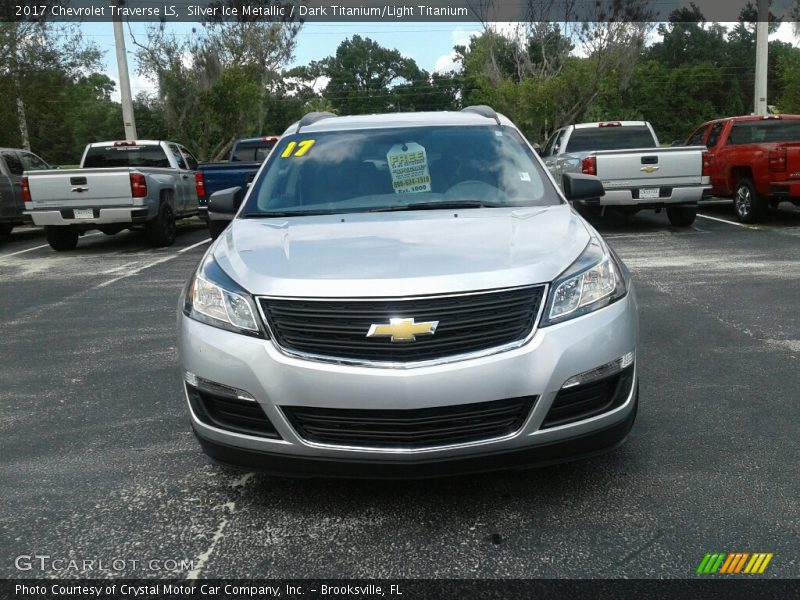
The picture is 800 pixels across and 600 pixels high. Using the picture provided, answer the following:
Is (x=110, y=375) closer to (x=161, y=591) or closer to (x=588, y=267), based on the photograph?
(x=161, y=591)

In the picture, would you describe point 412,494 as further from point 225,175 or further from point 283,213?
point 225,175

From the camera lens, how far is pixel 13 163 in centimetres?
1639

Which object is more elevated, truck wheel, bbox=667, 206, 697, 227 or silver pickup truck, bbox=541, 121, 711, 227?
silver pickup truck, bbox=541, 121, 711, 227

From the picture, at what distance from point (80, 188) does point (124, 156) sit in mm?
2715

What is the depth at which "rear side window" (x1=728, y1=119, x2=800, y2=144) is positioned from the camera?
1459 centimetres

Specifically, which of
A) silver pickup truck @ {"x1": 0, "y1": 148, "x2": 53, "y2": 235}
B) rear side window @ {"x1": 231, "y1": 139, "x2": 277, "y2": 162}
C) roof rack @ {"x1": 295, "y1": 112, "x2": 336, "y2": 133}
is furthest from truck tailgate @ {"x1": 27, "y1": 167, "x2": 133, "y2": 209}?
roof rack @ {"x1": 295, "y1": 112, "x2": 336, "y2": 133}

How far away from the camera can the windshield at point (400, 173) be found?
4.52 metres

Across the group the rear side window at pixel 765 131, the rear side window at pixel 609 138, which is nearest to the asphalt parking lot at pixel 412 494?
the rear side window at pixel 609 138

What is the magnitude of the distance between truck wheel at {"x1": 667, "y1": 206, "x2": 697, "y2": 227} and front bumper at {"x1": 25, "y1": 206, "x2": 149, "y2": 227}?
348 inches

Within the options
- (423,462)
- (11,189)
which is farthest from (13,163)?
(423,462)

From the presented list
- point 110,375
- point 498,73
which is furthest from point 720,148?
point 498,73

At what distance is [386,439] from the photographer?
125 inches

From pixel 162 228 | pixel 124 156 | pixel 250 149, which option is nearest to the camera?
pixel 162 228

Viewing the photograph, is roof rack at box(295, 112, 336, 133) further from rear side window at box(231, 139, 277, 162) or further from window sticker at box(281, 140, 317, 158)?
rear side window at box(231, 139, 277, 162)
